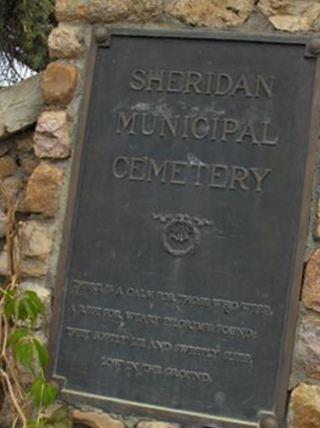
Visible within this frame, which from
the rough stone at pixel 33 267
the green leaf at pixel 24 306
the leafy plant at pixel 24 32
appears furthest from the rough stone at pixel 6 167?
the leafy plant at pixel 24 32

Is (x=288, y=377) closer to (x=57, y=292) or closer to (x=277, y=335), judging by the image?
(x=277, y=335)

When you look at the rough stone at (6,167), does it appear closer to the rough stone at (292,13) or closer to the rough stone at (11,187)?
the rough stone at (11,187)

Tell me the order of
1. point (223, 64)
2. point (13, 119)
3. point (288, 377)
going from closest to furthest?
point (288, 377) < point (223, 64) < point (13, 119)

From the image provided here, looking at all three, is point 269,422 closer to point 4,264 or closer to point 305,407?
point 305,407

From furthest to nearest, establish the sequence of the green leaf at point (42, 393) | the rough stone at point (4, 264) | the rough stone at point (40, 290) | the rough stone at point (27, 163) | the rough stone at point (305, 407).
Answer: the rough stone at point (27, 163) < the rough stone at point (4, 264) < the rough stone at point (40, 290) < the green leaf at point (42, 393) < the rough stone at point (305, 407)

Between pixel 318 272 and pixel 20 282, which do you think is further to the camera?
pixel 20 282

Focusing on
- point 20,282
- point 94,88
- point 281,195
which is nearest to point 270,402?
point 281,195

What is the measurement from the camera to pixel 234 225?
2938mm

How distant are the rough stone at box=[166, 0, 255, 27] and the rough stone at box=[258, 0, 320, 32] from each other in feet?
Result: 0.23

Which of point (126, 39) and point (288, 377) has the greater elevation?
point (126, 39)

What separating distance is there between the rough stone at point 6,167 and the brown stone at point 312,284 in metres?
1.26

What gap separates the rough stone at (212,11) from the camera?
3.02 meters

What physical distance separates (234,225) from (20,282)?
33.2 inches

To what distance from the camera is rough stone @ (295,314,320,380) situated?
2809 millimetres
